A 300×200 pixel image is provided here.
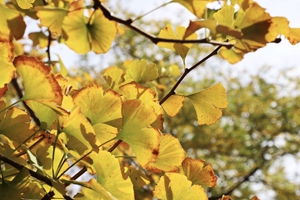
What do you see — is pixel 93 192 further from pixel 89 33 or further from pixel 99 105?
pixel 89 33

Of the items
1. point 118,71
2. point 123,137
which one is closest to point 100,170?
point 123,137

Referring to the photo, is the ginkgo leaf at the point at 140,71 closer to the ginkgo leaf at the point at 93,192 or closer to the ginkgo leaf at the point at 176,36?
the ginkgo leaf at the point at 176,36

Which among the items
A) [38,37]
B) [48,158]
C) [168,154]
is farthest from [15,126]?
[38,37]

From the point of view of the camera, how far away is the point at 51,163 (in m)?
0.45

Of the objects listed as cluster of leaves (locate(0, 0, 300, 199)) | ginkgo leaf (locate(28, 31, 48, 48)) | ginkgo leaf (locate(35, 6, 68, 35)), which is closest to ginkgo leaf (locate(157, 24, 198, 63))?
cluster of leaves (locate(0, 0, 300, 199))

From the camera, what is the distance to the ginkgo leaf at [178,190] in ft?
1.45

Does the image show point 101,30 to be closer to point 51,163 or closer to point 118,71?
point 118,71

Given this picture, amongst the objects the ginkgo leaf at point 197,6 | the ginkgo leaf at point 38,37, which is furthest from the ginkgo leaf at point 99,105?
the ginkgo leaf at point 38,37

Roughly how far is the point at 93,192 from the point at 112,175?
3 centimetres

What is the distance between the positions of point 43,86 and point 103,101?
0.06m

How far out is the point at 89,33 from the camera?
599 millimetres

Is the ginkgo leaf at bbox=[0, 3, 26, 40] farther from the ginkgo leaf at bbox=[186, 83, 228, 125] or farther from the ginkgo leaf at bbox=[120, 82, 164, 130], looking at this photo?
the ginkgo leaf at bbox=[186, 83, 228, 125]

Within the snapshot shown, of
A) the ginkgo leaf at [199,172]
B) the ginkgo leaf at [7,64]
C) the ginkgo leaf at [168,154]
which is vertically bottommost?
the ginkgo leaf at [199,172]

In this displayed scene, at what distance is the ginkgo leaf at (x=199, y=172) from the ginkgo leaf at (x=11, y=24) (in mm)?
215
